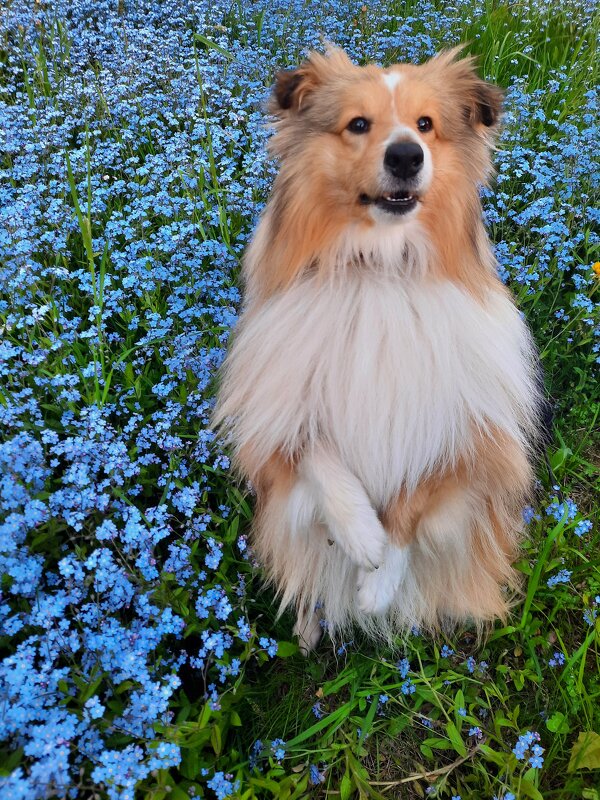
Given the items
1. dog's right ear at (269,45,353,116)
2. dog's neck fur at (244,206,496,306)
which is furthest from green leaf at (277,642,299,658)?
dog's right ear at (269,45,353,116)

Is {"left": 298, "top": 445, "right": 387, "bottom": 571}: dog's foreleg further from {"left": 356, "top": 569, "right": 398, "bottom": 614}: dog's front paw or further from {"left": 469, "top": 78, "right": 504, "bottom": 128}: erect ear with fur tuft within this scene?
{"left": 469, "top": 78, "right": 504, "bottom": 128}: erect ear with fur tuft

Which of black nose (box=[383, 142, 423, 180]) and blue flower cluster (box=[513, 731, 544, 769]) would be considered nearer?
blue flower cluster (box=[513, 731, 544, 769])

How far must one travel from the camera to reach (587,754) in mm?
2152

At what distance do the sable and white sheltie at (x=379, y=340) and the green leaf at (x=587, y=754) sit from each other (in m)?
0.71

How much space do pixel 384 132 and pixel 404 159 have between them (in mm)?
172

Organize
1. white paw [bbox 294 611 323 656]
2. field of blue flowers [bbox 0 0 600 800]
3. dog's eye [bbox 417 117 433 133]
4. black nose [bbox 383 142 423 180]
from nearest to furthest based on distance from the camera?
field of blue flowers [bbox 0 0 600 800] → black nose [bbox 383 142 423 180] → dog's eye [bbox 417 117 433 133] → white paw [bbox 294 611 323 656]

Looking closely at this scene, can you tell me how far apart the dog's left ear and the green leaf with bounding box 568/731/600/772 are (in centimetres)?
221

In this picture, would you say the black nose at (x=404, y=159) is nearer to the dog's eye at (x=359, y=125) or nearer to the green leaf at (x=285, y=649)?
the dog's eye at (x=359, y=125)

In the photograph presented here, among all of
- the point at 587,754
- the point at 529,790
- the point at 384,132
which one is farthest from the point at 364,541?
the point at 384,132

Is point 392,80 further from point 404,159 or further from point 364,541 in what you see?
point 364,541

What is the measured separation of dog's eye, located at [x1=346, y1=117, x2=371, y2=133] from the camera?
2.22 metres

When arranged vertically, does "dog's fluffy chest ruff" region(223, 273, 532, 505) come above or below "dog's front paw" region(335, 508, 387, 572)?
above

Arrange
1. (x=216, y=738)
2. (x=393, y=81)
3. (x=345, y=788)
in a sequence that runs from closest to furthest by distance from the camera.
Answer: (x=216, y=738), (x=345, y=788), (x=393, y=81)

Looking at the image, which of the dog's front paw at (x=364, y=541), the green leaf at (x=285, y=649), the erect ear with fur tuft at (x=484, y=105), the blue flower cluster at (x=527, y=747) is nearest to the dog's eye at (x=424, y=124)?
the erect ear with fur tuft at (x=484, y=105)
